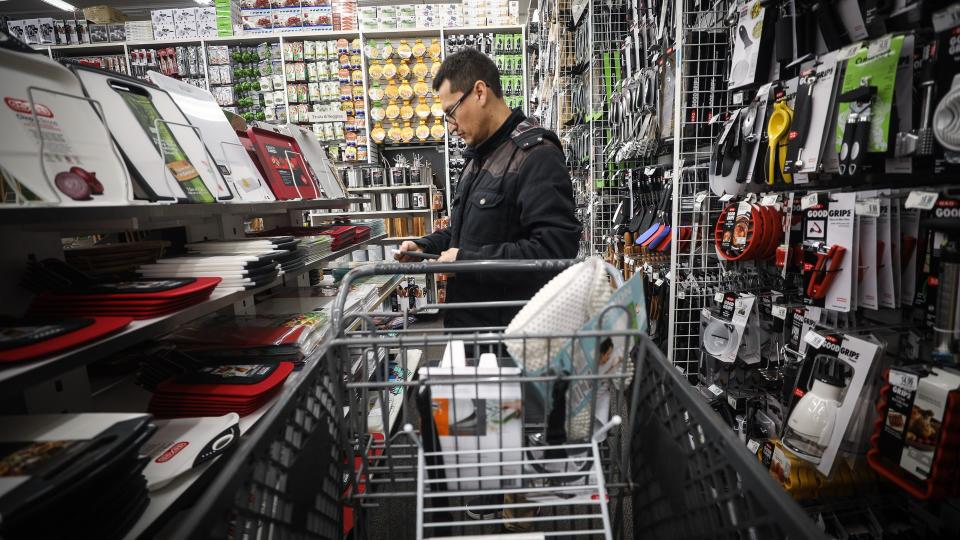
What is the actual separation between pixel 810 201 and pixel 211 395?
2.17 m

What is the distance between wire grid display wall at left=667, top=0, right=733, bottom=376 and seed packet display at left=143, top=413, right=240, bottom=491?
217cm

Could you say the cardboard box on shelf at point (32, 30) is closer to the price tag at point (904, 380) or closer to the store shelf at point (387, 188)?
the store shelf at point (387, 188)

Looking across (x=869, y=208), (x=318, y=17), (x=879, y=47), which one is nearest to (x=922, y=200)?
(x=869, y=208)

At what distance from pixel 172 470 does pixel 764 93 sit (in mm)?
2470

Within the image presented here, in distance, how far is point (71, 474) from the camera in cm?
76

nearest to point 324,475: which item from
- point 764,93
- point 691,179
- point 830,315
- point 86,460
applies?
point 86,460

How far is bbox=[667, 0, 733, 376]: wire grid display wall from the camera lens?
233cm

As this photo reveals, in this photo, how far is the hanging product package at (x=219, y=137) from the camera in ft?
5.33

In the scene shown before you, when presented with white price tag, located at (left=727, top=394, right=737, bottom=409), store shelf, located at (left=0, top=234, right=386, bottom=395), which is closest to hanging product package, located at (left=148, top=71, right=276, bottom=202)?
store shelf, located at (left=0, top=234, right=386, bottom=395)

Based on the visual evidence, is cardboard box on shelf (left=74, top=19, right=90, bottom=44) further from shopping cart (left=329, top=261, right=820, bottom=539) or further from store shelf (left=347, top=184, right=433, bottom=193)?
shopping cart (left=329, top=261, right=820, bottom=539)

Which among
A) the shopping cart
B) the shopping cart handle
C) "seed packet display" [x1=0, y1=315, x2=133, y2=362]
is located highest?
the shopping cart handle

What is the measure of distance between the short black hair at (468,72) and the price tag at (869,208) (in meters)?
1.38

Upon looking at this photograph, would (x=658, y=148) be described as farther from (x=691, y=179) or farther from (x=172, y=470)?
(x=172, y=470)

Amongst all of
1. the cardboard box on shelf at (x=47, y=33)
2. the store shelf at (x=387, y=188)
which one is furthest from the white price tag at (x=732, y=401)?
the cardboard box on shelf at (x=47, y=33)
